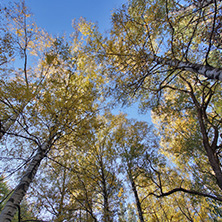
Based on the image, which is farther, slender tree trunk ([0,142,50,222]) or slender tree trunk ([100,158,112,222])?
slender tree trunk ([100,158,112,222])

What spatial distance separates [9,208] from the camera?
2.28 meters

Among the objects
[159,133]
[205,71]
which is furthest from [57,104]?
[159,133]

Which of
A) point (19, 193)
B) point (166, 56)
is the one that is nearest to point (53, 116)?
point (19, 193)

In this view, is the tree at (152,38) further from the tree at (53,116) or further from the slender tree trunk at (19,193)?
the slender tree trunk at (19,193)

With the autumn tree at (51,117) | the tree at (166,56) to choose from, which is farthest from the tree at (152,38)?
the autumn tree at (51,117)

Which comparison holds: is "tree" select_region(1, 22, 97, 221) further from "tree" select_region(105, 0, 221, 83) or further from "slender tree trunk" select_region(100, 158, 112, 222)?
"slender tree trunk" select_region(100, 158, 112, 222)

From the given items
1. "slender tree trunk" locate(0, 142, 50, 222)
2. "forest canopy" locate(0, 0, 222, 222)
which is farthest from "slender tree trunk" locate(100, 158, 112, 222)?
"slender tree trunk" locate(0, 142, 50, 222)

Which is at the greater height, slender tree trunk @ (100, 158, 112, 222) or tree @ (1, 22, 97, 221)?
tree @ (1, 22, 97, 221)

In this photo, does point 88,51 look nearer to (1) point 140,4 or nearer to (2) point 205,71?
(1) point 140,4

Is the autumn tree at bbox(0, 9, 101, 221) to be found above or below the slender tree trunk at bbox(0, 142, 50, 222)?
above

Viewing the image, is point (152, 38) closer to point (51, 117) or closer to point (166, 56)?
point (166, 56)

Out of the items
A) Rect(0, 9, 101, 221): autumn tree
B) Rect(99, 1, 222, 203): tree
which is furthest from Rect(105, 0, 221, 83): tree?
Rect(0, 9, 101, 221): autumn tree

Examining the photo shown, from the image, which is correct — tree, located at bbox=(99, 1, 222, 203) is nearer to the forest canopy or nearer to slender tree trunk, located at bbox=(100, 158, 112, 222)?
the forest canopy

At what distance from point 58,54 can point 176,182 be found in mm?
8707
